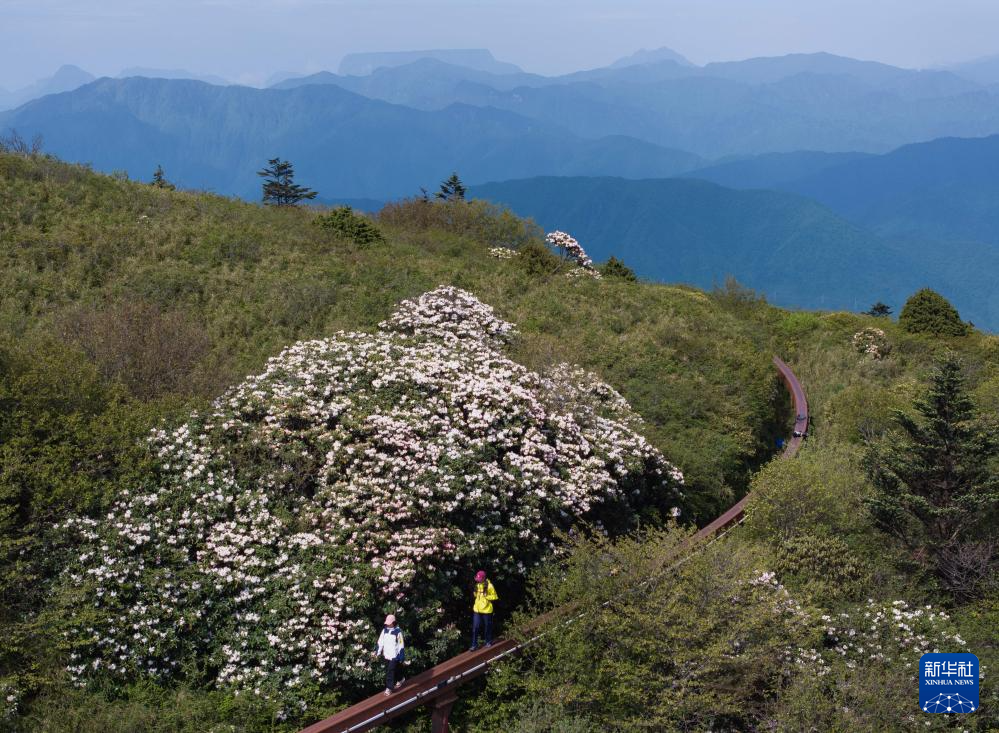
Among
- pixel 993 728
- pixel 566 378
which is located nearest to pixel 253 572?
pixel 566 378

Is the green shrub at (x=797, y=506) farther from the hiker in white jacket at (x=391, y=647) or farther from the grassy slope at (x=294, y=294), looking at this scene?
the hiker in white jacket at (x=391, y=647)

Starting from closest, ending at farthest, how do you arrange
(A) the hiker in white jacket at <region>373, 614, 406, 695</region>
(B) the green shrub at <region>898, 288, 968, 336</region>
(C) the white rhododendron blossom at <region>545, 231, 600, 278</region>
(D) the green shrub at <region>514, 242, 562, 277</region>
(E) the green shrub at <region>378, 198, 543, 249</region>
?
(A) the hiker in white jacket at <region>373, 614, 406, 695</region>, (D) the green shrub at <region>514, 242, 562, 277</region>, (B) the green shrub at <region>898, 288, 968, 336</region>, (C) the white rhododendron blossom at <region>545, 231, 600, 278</region>, (E) the green shrub at <region>378, 198, 543, 249</region>

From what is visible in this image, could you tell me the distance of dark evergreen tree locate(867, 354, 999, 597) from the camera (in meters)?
15.6

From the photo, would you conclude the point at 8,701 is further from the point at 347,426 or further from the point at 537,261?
the point at 537,261

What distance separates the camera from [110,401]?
14.5 m

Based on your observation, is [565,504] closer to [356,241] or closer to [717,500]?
[717,500]

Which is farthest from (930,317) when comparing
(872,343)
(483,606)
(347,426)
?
(483,606)

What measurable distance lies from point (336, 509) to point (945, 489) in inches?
503

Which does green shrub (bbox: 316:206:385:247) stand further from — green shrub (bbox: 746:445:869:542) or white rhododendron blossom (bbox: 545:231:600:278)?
green shrub (bbox: 746:445:869:542)

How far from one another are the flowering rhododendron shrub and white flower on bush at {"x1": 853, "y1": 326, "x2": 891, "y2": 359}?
22.0 meters

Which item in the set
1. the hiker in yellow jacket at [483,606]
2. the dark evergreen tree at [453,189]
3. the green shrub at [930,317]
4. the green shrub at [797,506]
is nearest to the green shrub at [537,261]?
the green shrub at [797,506]

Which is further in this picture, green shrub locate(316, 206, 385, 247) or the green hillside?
green shrub locate(316, 206, 385, 247)

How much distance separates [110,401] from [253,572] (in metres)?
4.76

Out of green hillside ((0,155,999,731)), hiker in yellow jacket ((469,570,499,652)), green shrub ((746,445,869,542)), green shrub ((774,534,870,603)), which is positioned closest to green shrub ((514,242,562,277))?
green hillside ((0,155,999,731))
